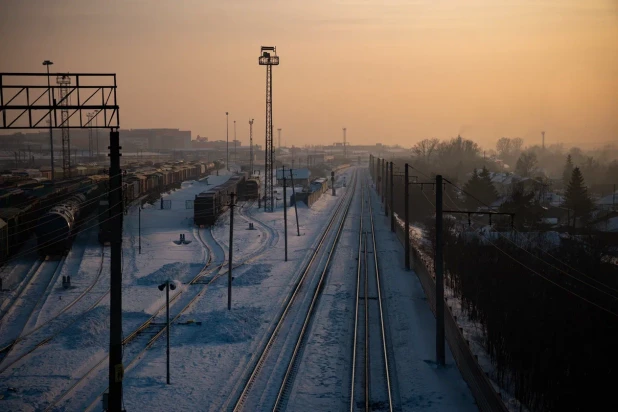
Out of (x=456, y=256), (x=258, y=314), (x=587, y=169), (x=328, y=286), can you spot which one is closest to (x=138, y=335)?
(x=258, y=314)

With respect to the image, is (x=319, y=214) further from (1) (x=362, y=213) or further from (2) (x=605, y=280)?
(2) (x=605, y=280)

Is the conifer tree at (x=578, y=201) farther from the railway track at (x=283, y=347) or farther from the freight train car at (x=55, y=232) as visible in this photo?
the freight train car at (x=55, y=232)

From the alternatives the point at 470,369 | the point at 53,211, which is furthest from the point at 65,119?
the point at 470,369

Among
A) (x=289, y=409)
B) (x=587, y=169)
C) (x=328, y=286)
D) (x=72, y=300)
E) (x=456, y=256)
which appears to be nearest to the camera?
(x=289, y=409)

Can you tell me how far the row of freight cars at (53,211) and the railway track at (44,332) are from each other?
496 cm

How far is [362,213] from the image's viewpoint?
1914 inches

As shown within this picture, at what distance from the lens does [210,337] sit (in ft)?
54.4

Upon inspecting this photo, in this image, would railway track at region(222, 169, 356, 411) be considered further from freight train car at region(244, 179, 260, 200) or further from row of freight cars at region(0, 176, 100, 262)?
freight train car at region(244, 179, 260, 200)

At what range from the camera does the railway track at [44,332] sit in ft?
48.6

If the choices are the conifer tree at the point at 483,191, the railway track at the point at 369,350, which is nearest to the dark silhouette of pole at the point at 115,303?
the railway track at the point at 369,350

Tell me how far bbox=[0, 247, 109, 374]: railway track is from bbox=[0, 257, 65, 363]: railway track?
114 millimetres

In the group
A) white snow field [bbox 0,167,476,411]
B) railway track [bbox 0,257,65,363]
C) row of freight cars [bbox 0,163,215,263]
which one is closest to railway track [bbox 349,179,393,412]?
white snow field [bbox 0,167,476,411]

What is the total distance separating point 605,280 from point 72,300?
1819 cm

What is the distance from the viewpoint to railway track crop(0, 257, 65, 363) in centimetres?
1641
